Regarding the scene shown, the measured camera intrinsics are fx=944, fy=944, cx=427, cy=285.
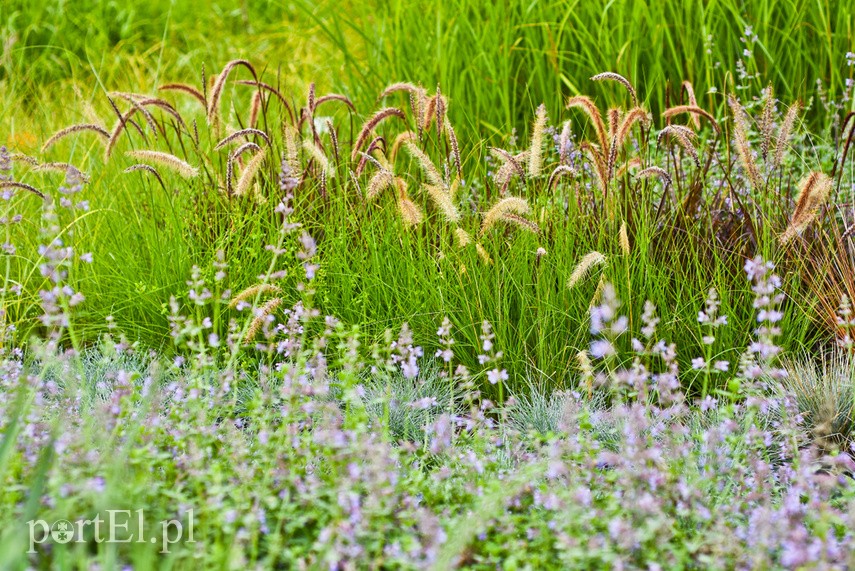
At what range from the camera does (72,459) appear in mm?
1935

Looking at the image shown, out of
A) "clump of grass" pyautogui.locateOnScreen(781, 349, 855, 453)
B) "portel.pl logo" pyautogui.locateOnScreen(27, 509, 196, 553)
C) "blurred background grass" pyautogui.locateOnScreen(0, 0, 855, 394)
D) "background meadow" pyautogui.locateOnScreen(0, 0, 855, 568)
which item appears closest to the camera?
"portel.pl logo" pyautogui.locateOnScreen(27, 509, 196, 553)

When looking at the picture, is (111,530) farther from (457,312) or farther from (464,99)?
(464,99)

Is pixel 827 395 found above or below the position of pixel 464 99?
below

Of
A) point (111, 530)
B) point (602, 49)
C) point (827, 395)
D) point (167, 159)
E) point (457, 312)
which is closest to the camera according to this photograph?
point (111, 530)

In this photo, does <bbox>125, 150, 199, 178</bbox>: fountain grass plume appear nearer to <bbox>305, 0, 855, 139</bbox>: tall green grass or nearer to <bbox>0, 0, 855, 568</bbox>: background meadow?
<bbox>0, 0, 855, 568</bbox>: background meadow

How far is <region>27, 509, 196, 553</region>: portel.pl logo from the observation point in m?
1.79

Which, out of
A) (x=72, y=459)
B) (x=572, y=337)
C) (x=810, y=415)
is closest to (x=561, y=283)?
(x=572, y=337)

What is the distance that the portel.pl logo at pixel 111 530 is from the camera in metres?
1.79

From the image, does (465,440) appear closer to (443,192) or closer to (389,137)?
(443,192)

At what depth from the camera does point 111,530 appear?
1813mm

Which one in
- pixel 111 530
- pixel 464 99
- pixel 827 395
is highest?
pixel 464 99

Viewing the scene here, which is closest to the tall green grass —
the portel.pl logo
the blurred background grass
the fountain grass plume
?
A: the blurred background grass

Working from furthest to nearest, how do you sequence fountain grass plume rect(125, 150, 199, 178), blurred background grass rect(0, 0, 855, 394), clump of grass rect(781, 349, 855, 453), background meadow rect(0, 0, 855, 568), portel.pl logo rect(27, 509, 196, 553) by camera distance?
blurred background grass rect(0, 0, 855, 394), fountain grass plume rect(125, 150, 199, 178), clump of grass rect(781, 349, 855, 453), background meadow rect(0, 0, 855, 568), portel.pl logo rect(27, 509, 196, 553)

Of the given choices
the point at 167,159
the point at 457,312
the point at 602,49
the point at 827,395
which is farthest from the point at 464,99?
the point at 827,395
